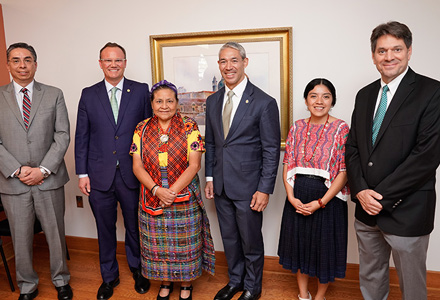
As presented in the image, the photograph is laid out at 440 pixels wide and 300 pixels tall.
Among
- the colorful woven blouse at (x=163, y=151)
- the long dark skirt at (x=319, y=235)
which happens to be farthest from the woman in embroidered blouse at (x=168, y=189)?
the long dark skirt at (x=319, y=235)

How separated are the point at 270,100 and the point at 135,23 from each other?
1451 mm

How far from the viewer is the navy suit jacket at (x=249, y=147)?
230 cm

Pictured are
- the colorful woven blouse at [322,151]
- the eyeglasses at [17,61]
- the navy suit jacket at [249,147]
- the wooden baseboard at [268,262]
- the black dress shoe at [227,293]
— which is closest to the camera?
the colorful woven blouse at [322,151]

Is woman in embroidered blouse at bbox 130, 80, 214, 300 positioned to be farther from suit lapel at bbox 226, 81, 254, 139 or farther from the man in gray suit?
the man in gray suit

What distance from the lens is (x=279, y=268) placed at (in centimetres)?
296

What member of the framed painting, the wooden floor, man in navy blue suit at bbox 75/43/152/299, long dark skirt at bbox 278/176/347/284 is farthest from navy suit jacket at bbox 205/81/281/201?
the wooden floor

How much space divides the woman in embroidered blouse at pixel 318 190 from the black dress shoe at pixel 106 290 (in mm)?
1412

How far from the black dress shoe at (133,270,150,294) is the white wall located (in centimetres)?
68

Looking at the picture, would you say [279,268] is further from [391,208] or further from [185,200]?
[391,208]

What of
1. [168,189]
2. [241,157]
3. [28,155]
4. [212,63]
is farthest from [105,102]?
[241,157]

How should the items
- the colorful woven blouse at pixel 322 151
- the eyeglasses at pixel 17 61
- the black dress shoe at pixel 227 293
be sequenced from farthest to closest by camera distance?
1. the black dress shoe at pixel 227 293
2. the eyeglasses at pixel 17 61
3. the colorful woven blouse at pixel 322 151

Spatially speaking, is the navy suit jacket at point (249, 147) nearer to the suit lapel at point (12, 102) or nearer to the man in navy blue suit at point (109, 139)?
the man in navy blue suit at point (109, 139)

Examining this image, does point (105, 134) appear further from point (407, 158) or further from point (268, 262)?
point (407, 158)

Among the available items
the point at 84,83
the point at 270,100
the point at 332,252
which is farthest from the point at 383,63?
the point at 84,83
